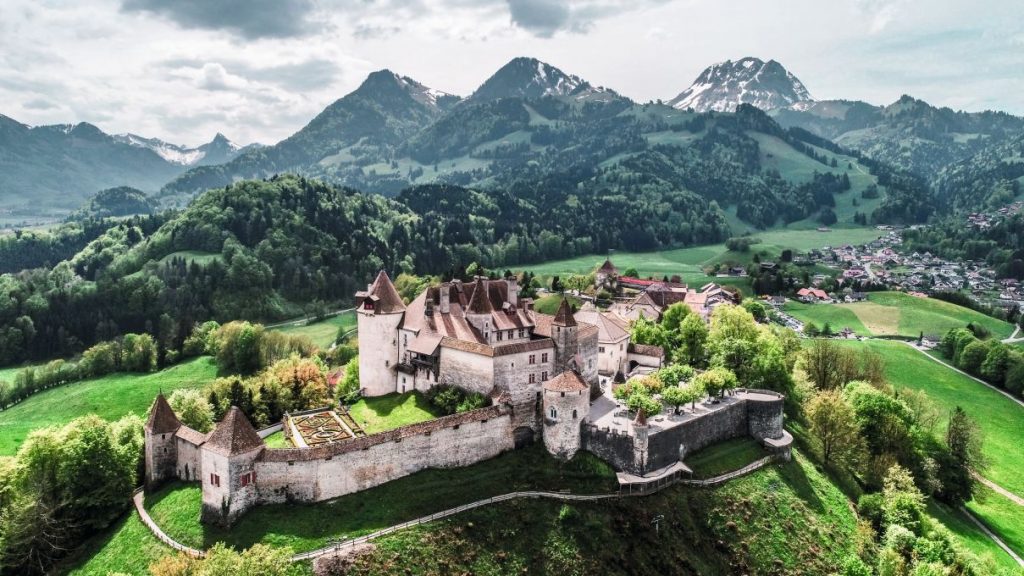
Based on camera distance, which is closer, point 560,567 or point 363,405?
point 560,567

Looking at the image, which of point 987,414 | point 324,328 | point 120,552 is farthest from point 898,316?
point 120,552

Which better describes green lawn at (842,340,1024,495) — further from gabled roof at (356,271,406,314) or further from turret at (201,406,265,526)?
turret at (201,406,265,526)

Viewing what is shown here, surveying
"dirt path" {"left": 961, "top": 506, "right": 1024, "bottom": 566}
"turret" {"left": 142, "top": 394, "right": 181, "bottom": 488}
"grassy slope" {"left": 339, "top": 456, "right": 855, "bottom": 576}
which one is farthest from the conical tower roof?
"dirt path" {"left": 961, "top": 506, "right": 1024, "bottom": 566}

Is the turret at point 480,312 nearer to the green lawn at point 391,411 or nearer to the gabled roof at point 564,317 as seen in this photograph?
the gabled roof at point 564,317

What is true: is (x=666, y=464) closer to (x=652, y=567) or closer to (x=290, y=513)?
(x=652, y=567)

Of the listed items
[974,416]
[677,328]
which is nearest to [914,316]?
[974,416]

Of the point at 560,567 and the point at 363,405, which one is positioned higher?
the point at 363,405

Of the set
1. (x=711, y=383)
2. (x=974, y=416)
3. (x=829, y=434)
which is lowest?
(x=974, y=416)
